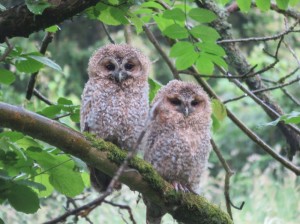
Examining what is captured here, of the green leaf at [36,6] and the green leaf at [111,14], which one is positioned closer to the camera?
the green leaf at [36,6]

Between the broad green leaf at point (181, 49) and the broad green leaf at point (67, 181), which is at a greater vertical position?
the broad green leaf at point (181, 49)

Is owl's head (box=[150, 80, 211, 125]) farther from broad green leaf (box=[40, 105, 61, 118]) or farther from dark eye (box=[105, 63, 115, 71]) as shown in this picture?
broad green leaf (box=[40, 105, 61, 118])

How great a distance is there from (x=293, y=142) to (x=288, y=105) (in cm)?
637

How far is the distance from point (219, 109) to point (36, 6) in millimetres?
1369

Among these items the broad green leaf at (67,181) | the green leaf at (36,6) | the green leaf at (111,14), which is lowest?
the broad green leaf at (67,181)

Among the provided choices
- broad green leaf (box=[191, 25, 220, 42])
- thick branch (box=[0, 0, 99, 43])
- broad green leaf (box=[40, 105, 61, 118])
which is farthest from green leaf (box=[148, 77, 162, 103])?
Result: thick branch (box=[0, 0, 99, 43])

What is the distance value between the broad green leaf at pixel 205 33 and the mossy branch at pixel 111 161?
0.62 m

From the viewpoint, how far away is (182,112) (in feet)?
10.0

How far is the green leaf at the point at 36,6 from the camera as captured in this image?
1939 millimetres

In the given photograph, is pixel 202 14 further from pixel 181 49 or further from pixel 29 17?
pixel 29 17

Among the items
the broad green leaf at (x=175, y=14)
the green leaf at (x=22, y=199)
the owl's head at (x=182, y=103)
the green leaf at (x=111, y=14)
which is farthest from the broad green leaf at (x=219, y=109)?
the green leaf at (x=22, y=199)

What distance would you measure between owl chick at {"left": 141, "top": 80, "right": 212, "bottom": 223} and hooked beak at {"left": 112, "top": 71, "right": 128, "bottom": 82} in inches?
7.6

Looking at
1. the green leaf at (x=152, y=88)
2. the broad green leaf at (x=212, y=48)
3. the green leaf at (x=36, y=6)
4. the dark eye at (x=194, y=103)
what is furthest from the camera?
the green leaf at (x=152, y=88)

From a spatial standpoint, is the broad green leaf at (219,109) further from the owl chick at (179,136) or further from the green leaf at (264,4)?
the green leaf at (264,4)
